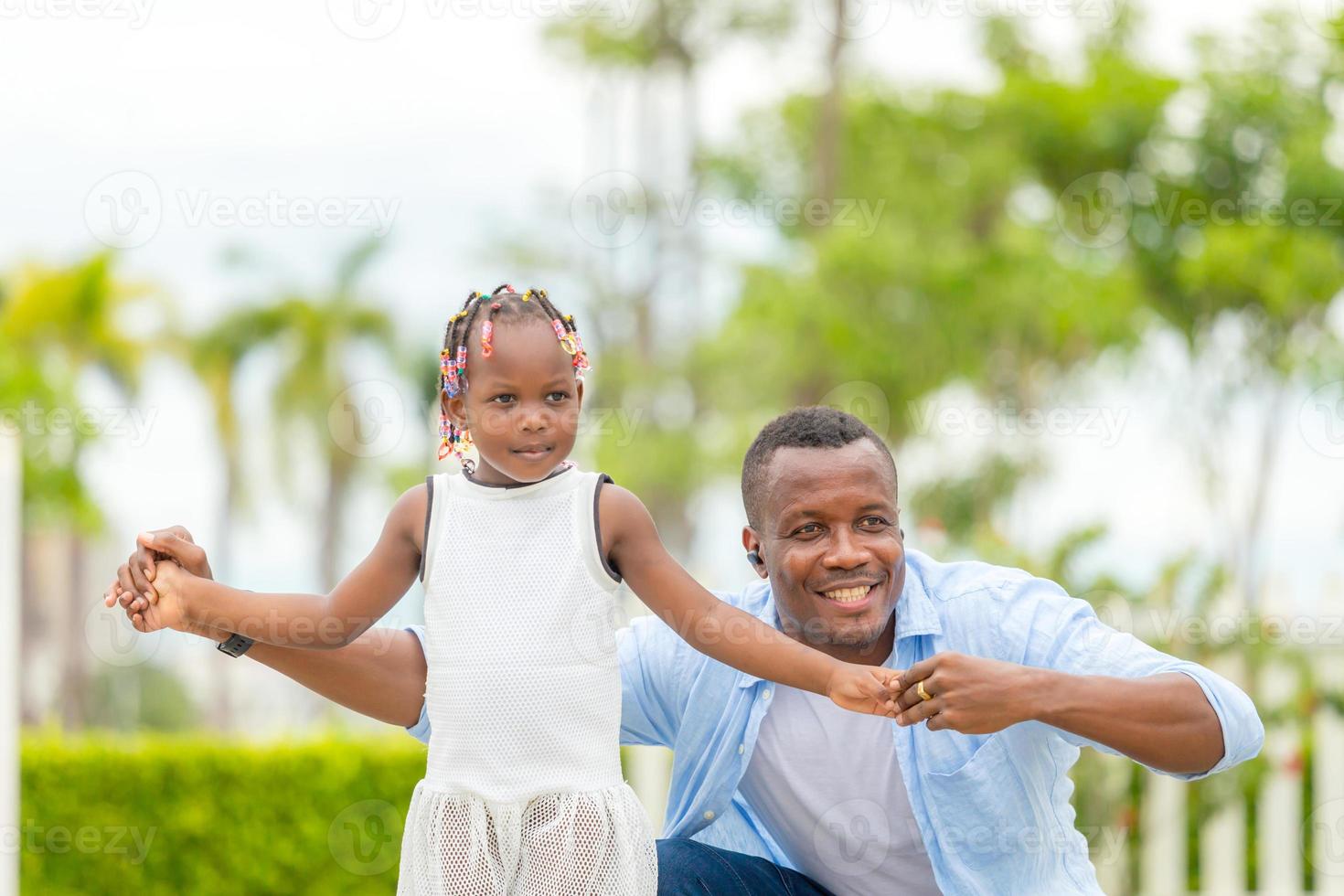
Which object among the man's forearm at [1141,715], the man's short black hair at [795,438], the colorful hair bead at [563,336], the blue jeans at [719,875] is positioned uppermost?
the colorful hair bead at [563,336]

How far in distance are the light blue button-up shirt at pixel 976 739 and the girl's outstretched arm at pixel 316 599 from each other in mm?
459

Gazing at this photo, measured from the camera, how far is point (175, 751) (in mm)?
7508

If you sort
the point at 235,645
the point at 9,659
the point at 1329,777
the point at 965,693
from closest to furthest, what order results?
the point at 965,693 → the point at 235,645 → the point at 9,659 → the point at 1329,777

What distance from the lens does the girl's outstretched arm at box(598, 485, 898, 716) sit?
8.80ft

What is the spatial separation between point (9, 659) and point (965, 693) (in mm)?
3961

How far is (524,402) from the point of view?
268cm

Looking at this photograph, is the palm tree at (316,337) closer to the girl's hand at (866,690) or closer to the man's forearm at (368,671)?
the man's forearm at (368,671)

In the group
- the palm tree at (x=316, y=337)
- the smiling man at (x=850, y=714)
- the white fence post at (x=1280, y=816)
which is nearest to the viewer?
the smiling man at (x=850, y=714)

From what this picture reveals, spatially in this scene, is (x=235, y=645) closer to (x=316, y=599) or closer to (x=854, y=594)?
(x=316, y=599)

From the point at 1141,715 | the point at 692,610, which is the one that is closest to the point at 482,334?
the point at 692,610

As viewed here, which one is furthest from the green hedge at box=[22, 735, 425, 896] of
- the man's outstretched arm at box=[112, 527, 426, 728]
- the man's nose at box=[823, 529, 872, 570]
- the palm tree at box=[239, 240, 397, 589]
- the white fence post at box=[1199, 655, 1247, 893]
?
the palm tree at box=[239, 240, 397, 589]

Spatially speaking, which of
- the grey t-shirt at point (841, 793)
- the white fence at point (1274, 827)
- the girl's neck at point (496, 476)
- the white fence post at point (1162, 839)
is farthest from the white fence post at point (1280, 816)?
the girl's neck at point (496, 476)

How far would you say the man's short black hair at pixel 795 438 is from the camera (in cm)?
308

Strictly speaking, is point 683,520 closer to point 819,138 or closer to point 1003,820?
point 819,138
